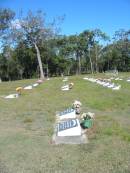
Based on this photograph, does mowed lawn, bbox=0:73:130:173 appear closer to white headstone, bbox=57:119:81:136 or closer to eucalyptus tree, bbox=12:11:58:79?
white headstone, bbox=57:119:81:136

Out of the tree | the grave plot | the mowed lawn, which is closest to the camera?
the mowed lawn

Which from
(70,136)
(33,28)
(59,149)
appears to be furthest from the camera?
(33,28)

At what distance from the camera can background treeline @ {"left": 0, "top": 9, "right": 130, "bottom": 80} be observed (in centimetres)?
4375

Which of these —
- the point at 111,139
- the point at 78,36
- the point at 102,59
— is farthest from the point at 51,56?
the point at 111,139

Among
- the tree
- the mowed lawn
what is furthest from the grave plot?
the tree

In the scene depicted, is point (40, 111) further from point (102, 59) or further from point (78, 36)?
point (102, 59)

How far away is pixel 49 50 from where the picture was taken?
58062 mm

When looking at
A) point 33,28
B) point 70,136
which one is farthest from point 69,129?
point 33,28

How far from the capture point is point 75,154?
4.76m

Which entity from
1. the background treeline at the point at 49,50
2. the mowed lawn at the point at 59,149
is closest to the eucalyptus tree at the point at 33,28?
the background treeline at the point at 49,50

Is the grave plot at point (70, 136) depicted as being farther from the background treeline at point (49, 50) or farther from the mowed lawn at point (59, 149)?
the background treeline at point (49, 50)

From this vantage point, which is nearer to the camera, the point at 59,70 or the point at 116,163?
the point at 116,163

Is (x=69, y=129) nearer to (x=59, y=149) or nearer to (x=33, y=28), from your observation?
(x=59, y=149)

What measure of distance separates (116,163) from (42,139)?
175cm
